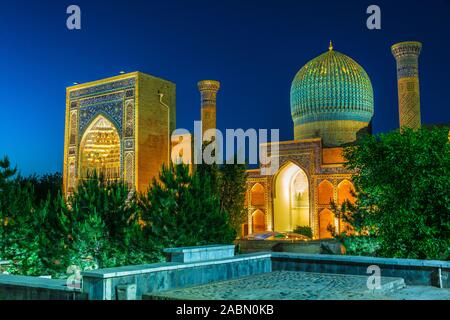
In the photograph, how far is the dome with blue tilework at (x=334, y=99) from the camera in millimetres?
20594

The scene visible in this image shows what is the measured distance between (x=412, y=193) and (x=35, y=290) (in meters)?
5.20

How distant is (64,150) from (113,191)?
10530 millimetres

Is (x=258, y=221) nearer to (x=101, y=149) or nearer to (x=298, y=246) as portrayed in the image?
(x=298, y=246)

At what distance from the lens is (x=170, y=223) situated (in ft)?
31.2

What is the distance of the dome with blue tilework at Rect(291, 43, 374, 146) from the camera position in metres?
20.6

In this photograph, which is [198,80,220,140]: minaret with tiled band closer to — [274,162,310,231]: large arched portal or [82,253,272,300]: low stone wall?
[274,162,310,231]: large arched portal

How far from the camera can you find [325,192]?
59.6ft

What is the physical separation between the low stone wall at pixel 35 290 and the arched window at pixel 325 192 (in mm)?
14161

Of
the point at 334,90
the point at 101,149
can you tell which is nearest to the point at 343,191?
the point at 334,90

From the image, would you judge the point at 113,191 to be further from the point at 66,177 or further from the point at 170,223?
the point at 66,177

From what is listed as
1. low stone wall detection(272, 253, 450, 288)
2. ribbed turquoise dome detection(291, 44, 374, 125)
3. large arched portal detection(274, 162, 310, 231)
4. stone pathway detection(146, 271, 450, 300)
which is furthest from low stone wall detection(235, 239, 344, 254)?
ribbed turquoise dome detection(291, 44, 374, 125)
